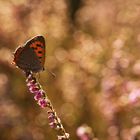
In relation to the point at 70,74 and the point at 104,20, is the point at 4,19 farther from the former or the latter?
the point at 104,20

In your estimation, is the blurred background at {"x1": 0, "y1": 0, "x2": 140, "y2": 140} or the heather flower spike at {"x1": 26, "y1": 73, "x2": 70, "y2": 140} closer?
the heather flower spike at {"x1": 26, "y1": 73, "x2": 70, "y2": 140}

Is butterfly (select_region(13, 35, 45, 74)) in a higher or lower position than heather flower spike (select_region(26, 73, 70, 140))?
higher

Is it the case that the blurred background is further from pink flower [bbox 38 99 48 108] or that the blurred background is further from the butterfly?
pink flower [bbox 38 99 48 108]

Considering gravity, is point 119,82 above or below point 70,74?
below

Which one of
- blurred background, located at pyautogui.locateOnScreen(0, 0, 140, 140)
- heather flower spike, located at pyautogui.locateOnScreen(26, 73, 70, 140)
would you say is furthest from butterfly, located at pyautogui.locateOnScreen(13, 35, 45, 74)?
blurred background, located at pyautogui.locateOnScreen(0, 0, 140, 140)

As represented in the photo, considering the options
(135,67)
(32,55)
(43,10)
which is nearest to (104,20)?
(43,10)

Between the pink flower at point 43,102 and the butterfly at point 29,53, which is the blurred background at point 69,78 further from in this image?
the pink flower at point 43,102

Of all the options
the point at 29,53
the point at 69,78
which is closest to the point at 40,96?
the point at 29,53

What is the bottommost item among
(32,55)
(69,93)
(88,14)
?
(32,55)
